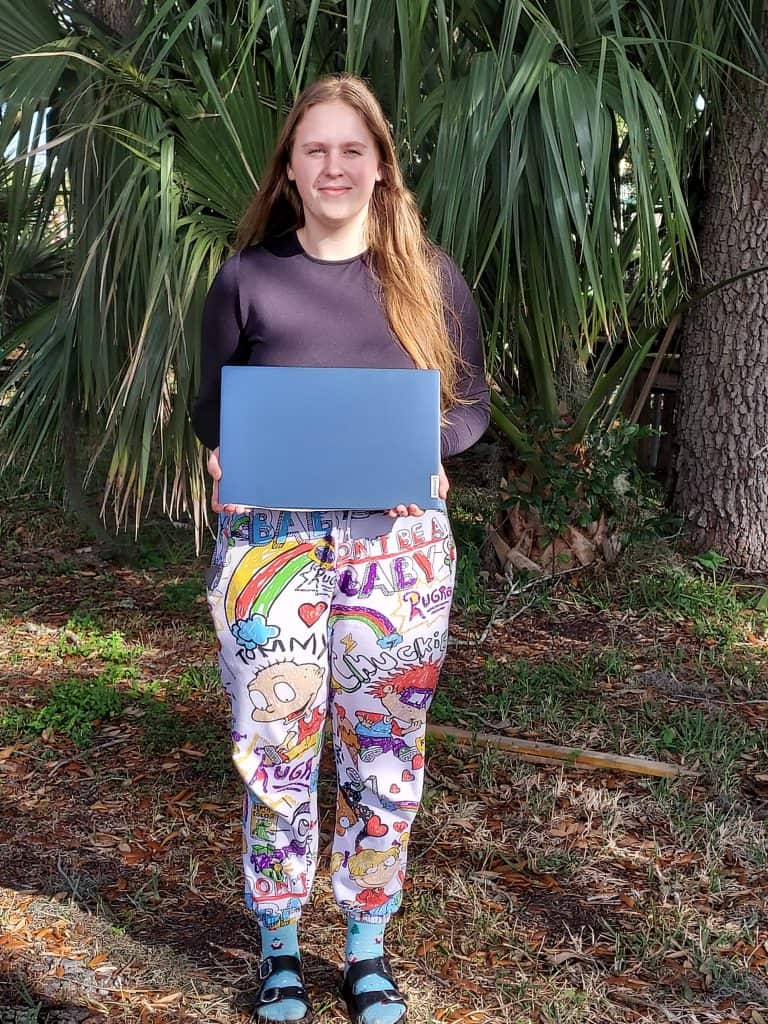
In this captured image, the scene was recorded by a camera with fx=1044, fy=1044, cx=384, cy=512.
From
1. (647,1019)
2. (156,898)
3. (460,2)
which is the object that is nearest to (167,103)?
(460,2)

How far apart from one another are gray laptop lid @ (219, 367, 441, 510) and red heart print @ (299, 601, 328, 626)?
7.2 inches

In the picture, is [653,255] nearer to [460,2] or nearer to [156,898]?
[460,2]

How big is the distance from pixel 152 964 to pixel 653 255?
6.85 feet

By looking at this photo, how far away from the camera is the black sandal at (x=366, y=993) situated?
1.94m

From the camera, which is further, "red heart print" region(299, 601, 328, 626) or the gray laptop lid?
"red heart print" region(299, 601, 328, 626)

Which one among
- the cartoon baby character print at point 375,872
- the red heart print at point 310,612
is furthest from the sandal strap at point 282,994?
the red heart print at point 310,612

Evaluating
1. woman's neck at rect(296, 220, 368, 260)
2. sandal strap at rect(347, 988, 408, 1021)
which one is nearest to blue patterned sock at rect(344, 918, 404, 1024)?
sandal strap at rect(347, 988, 408, 1021)

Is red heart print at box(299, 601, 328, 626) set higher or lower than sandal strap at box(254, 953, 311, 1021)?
higher

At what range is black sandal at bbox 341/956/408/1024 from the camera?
1939mm

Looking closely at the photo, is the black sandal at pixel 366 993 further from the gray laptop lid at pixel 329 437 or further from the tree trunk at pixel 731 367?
the tree trunk at pixel 731 367

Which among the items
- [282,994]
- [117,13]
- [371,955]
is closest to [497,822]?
[371,955]

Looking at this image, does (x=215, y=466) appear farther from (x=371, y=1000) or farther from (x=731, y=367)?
(x=731, y=367)

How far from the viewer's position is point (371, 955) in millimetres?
1969

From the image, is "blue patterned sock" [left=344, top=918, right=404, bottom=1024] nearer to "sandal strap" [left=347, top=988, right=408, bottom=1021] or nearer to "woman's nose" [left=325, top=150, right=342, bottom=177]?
"sandal strap" [left=347, top=988, right=408, bottom=1021]
